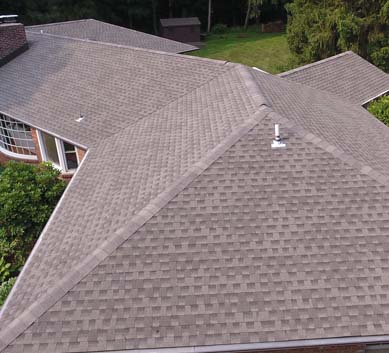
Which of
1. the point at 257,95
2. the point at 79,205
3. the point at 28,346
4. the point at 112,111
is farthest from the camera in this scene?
the point at 112,111

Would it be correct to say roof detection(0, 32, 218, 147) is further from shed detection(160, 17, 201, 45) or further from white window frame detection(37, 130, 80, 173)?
shed detection(160, 17, 201, 45)

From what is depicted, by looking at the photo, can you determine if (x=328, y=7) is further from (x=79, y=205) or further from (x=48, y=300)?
(x=48, y=300)

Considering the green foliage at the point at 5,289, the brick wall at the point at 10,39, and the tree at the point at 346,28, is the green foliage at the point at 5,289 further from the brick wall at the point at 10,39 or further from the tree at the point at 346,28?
the tree at the point at 346,28

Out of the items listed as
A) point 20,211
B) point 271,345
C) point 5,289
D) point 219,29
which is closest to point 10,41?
point 20,211

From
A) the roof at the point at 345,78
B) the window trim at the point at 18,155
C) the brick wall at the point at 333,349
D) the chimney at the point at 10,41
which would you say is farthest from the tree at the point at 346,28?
the brick wall at the point at 333,349

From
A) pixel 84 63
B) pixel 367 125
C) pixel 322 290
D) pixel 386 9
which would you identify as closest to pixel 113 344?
pixel 322 290

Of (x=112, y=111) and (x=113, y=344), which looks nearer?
(x=113, y=344)
